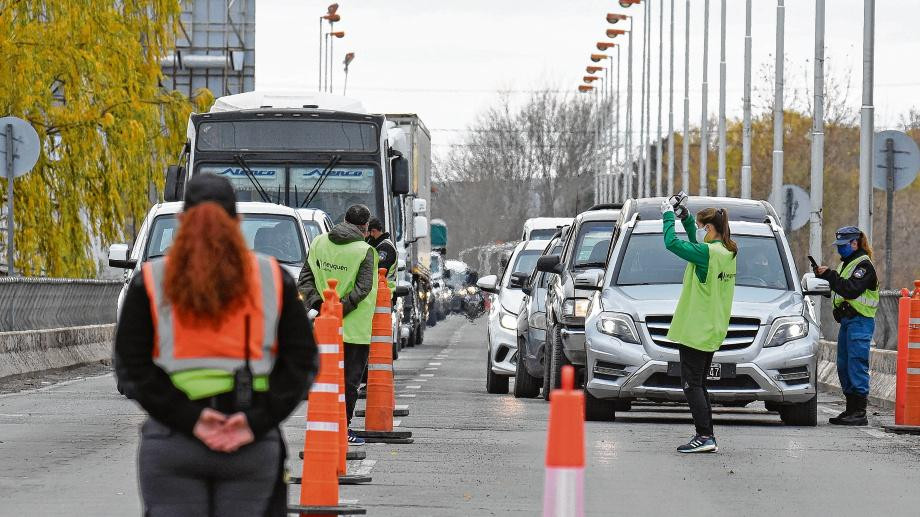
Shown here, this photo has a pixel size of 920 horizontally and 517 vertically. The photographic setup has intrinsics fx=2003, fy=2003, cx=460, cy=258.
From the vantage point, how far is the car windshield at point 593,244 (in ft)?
65.2

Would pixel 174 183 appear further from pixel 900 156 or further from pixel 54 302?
pixel 900 156

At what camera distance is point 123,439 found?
14391mm

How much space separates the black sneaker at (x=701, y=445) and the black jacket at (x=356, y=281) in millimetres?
2502

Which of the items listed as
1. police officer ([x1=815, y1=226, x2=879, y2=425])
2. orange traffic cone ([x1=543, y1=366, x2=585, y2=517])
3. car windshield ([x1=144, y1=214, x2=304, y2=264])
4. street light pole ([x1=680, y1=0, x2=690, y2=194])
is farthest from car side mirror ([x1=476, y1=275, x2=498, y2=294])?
street light pole ([x1=680, y1=0, x2=690, y2=194])

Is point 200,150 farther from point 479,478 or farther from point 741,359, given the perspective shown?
point 479,478

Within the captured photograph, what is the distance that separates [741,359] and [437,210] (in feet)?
390

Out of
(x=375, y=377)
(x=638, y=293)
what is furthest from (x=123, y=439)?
(x=638, y=293)

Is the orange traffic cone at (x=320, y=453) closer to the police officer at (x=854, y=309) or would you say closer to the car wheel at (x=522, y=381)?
the police officer at (x=854, y=309)

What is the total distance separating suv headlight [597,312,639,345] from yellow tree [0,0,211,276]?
14.7 meters

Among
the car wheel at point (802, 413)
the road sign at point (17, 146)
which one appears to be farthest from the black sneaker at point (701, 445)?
the road sign at point (17, 146)

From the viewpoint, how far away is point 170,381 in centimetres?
533

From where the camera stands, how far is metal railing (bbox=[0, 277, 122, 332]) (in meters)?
23.4

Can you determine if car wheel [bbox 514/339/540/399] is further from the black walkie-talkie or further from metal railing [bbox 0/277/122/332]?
the black walkie-talkie

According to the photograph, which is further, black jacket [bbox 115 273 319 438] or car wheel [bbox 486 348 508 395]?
car wheel [bbox 486 348 508 395]
